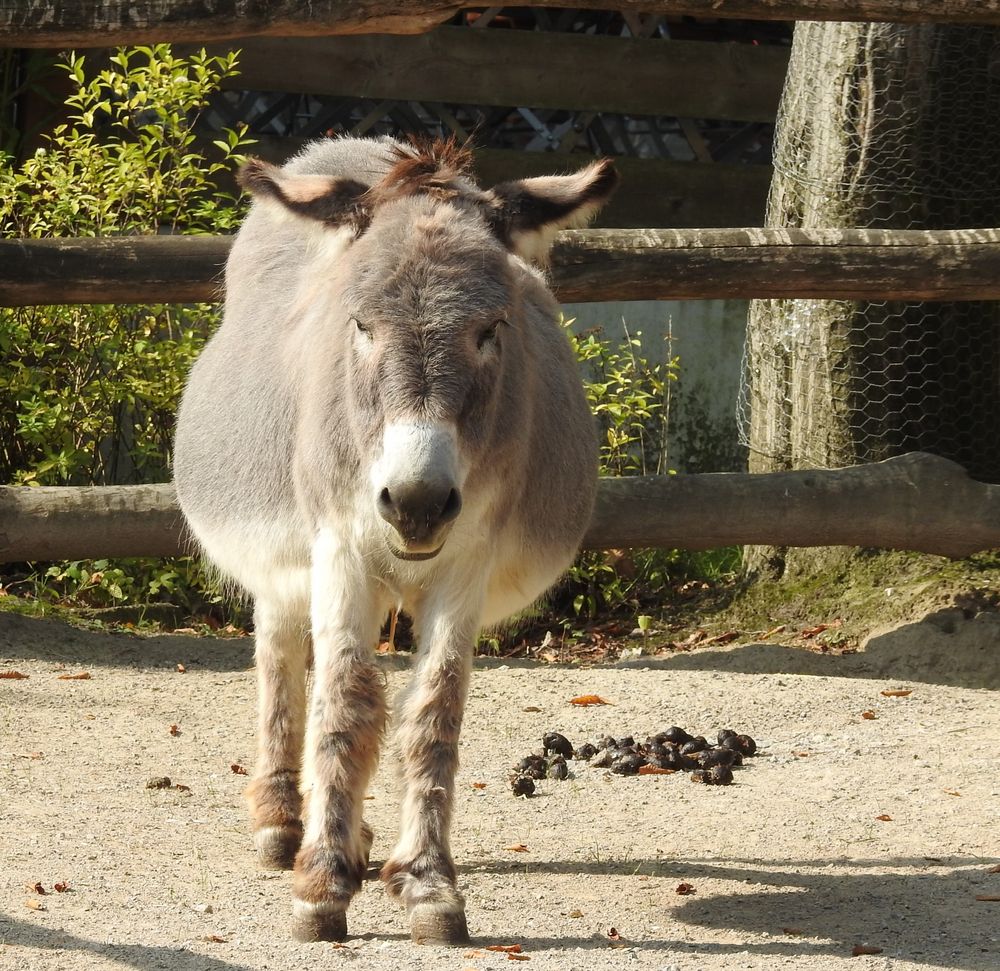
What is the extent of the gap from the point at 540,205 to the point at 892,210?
350cm

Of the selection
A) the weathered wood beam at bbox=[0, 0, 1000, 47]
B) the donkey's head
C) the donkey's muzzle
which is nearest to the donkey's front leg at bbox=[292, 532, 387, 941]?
the donkey's head

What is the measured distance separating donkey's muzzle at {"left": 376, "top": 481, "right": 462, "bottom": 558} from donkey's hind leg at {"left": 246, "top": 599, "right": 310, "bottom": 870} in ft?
3.19

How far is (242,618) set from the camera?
650 centimetres

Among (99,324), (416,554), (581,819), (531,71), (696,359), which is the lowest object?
(581,819)

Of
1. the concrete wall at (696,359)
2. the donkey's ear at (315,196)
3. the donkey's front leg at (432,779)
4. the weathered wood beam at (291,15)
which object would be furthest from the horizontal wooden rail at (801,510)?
the donkey's ear at (315,196)

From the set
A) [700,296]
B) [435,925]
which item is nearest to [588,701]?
[700,296]

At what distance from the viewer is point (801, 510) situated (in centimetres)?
571

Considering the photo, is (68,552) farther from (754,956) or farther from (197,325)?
(754,956)

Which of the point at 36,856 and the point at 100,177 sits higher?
the point at 100,177

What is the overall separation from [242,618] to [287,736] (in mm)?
2702

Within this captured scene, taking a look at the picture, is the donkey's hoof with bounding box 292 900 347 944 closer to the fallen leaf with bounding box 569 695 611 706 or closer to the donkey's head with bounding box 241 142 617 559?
the donkey's head with bounding box 241 142 617 559

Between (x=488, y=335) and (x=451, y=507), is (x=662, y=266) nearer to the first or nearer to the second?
(x=488, y=335)

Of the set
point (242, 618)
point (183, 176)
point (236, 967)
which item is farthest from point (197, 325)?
point (236, 967)

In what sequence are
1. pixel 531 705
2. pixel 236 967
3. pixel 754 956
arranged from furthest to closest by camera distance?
pixel 531 705, pixel 754 956, pixel 236 967
